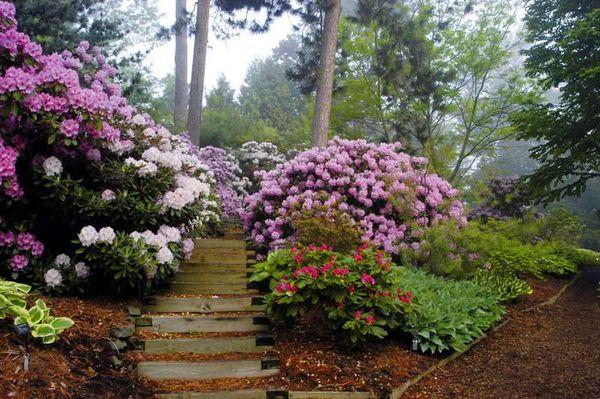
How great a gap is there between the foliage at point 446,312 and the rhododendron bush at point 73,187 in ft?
8.42

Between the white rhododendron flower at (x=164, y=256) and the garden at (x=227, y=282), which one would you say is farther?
the white rhododendron flower at (x=164, y=256)

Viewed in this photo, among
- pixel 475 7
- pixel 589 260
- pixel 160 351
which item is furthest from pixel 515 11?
pixel 160 351

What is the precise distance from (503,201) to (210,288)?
31.2ft

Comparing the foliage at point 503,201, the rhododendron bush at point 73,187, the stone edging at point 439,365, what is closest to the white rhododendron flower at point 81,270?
the rhododendron bush at point 73,187

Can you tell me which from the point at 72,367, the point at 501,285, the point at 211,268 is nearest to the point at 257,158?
the point at 211,268

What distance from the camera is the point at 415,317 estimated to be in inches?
188

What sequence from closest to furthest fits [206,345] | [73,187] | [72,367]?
[72,367] → [206,345] → [73,187]

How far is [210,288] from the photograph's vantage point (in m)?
5.81

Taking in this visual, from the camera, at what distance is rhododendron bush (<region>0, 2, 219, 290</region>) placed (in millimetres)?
4426

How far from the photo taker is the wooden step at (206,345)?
4.25 metres

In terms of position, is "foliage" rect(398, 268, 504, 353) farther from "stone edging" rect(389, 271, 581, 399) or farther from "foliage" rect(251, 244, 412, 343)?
"foliage" rect(251, 244, 412, 343)

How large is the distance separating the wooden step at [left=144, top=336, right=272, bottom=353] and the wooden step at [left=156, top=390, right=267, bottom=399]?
0.75 m

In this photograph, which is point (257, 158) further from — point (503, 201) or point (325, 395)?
point (325, 395)

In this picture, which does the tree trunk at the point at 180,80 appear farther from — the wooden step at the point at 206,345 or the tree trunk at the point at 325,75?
the wooden step at the point at 206,345
